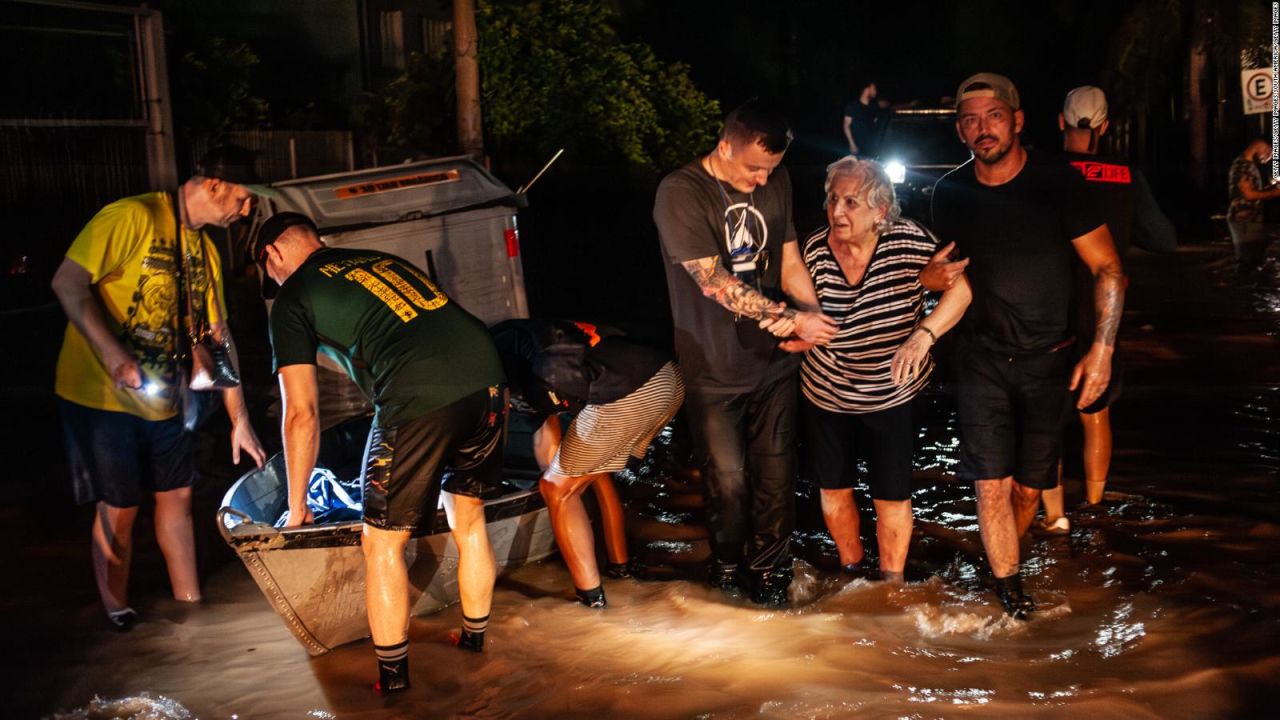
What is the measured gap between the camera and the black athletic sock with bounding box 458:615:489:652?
16.6ft

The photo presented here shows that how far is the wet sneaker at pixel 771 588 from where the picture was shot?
5.48 m

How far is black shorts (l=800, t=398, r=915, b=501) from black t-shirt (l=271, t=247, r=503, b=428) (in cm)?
160

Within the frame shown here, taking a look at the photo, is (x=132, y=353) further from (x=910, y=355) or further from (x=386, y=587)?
(x=910, y=355)

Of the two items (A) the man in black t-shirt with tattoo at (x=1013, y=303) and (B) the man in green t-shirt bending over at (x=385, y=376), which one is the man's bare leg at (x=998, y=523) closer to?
(A) the man in black t-shirt with tattoo at (x=1013, y=303)

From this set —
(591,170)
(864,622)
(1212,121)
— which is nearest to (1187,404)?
(864,622)

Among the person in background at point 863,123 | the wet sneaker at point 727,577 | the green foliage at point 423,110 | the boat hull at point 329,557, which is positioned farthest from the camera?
the person in background at point 863,123

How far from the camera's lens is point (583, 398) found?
5211 mm

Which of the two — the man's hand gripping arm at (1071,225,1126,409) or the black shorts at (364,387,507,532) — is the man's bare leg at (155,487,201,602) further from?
the man's hand gripping arm at (1071,225,1126,409)

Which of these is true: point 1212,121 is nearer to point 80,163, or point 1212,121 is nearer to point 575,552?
point 80,163

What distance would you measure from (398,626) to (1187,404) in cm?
625

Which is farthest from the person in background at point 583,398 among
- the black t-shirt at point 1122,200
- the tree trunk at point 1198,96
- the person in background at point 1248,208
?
the tree trunk at point 1198,96

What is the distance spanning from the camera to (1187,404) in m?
8.81

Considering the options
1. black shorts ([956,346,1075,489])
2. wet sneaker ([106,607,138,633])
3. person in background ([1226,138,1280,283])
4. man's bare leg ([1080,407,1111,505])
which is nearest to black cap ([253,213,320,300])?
wet sneaker ([106,607,138,633])

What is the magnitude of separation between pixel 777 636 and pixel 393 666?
1.51 metres
